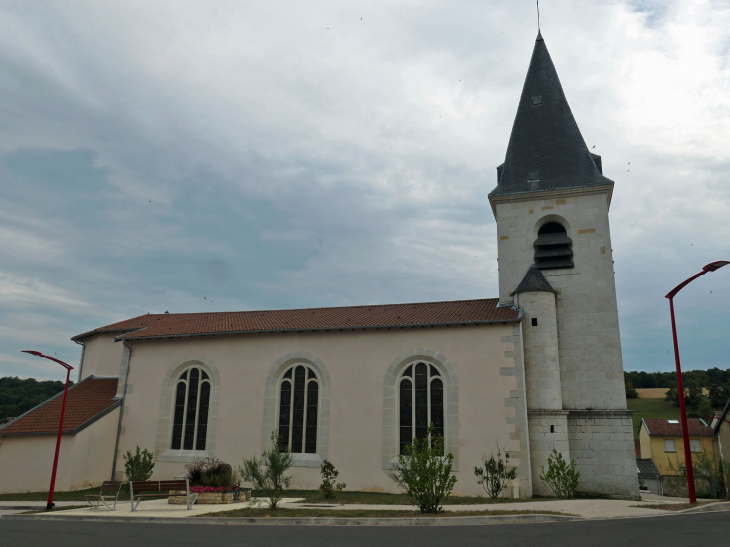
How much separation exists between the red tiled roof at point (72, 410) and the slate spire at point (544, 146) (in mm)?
17835

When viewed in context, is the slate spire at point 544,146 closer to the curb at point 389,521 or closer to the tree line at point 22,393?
the curb at point 389,521

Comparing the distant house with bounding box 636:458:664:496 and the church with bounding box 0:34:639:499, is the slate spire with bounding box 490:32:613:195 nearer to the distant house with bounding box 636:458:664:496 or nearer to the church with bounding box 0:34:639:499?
the church with bounding box 0:34:639:499

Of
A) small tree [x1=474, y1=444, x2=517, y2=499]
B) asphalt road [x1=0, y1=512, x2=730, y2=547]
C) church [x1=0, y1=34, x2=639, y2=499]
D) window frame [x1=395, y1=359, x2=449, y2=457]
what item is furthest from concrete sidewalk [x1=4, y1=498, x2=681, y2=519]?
window frame [x1=395, y1=359, x2=449, y2=457]

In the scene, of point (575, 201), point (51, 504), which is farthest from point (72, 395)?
point (575, 201)

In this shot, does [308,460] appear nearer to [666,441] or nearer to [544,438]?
[544,438]

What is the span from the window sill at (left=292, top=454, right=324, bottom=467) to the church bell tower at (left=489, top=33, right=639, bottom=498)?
7039 millimetres

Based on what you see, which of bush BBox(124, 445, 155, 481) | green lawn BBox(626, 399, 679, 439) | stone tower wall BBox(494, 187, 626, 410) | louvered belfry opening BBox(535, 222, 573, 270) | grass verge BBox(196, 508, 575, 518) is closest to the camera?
grass verge BBox(196, 508, 575, 518)

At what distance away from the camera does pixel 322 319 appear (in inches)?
786

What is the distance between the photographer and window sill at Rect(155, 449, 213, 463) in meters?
18.8

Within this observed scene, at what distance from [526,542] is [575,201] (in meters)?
15.5

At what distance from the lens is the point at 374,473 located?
16984 mm

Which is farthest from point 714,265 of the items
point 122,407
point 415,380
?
point 122,407

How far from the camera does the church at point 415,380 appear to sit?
1688cm

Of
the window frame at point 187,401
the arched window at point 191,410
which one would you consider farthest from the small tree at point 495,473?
the arched window at point 191,410
